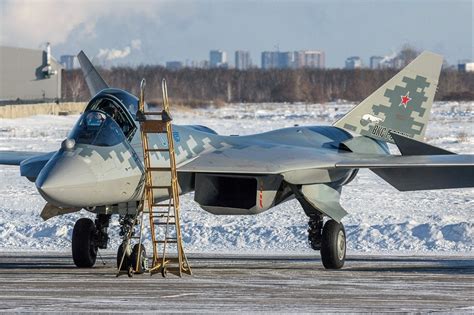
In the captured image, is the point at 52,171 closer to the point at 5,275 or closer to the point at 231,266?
the point at 5,275

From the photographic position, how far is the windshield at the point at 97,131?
14.4 m

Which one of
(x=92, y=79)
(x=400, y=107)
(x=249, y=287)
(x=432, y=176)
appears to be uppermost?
(x=92, y=79)

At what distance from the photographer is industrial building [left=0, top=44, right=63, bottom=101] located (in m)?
85.2

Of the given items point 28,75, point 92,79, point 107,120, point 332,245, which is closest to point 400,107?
point 332,245

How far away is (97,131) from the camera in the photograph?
14.4 metres

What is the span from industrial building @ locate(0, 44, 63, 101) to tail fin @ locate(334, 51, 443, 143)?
6678 cm

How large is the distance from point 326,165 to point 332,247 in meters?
1.15

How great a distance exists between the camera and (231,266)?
16.2m

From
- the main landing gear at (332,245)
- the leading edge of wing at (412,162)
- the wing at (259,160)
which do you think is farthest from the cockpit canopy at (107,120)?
the main landing gear at (332,245)

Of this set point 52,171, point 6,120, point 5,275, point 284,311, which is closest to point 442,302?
point 284,311

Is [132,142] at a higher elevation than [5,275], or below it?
higher

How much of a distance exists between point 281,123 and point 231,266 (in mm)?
40198

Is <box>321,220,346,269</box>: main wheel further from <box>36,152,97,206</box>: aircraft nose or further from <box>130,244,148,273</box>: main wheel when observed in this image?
<box>36,152,97,206</box>: aircraft nose

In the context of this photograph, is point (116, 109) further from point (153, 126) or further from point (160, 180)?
point (160, 180)
